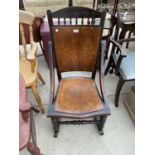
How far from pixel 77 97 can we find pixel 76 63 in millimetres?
292

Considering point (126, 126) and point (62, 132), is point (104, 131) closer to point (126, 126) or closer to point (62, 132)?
point (126, 126)

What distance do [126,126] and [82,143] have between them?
0.46 metres

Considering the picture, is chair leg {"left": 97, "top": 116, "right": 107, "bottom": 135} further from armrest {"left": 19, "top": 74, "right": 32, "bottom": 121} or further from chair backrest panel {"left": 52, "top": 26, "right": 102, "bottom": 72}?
armrest {"left": 19, "top": 74, "right": 32, "bottom": 121}

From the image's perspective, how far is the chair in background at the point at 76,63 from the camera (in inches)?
57.2

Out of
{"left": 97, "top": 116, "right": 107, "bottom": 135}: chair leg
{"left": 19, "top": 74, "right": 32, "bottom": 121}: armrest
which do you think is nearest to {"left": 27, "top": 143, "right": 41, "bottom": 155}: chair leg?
{"left": 19, "top": 74, "right": 32, "bottom": 121}: armrest

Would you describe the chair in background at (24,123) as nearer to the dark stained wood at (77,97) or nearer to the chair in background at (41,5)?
the dark stained wood at (77,97)

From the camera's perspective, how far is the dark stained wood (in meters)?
1.47

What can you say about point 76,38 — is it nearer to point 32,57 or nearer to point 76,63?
point 76,63

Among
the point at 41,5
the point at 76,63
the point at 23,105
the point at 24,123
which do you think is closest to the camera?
the point at 23,105

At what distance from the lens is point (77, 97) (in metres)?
1.57

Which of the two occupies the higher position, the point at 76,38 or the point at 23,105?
the point at 76,38

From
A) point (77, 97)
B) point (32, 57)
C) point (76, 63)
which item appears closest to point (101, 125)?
point (77, 97)
